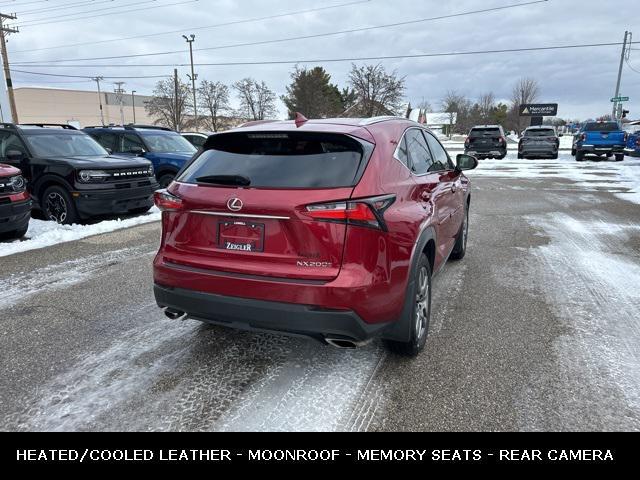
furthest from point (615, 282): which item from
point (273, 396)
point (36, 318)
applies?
point (36, 318)

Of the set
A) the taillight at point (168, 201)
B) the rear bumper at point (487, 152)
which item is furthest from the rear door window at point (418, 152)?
the rear bumper at point (487, 152)

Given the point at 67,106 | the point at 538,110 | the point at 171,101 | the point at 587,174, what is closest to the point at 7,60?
the point at 171,101

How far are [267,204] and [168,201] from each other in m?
0.81

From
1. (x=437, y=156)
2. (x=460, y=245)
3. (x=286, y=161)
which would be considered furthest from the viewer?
(x=460, y=245)

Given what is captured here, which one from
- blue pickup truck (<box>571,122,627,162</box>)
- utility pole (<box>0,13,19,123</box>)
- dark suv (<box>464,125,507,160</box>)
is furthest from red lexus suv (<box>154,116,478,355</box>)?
utility pole (<box>0,13,19,123</box>)

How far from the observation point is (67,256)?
20.5ft

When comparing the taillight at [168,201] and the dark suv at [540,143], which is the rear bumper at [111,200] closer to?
the taillight at [168,201]

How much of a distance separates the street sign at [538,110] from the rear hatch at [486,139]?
110 feet

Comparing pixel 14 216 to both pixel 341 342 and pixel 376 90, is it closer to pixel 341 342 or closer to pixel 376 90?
pixel 341 342

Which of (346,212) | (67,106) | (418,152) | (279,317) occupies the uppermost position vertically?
(67,106)

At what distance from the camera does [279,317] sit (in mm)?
2730

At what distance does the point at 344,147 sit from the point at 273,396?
1608 millimetres

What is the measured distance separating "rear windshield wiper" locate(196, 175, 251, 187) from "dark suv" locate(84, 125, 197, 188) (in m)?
8.31
